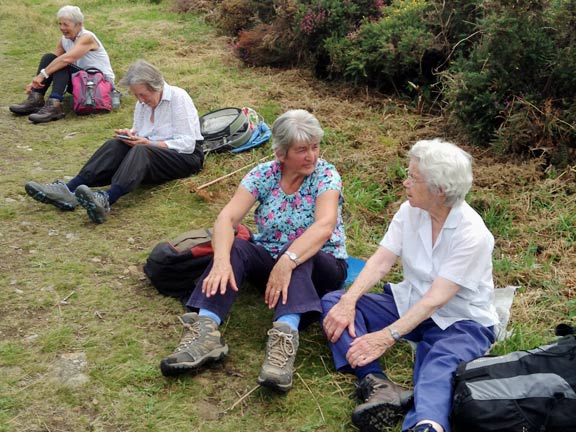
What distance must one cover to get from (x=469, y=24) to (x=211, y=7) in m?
6.10

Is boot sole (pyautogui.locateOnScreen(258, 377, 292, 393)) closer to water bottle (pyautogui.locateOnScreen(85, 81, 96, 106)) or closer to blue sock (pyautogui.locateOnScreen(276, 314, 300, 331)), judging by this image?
blue sock (pyautogui.locateOnScreen(276, 314, 300, 331))

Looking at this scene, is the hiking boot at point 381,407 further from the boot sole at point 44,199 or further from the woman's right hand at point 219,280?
the boot sole at point 44,199

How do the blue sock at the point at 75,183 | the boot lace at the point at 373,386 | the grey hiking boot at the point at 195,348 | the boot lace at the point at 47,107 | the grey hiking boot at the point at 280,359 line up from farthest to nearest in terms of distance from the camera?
1. the boot lace at the point at 47,107
2. the blue sock at the point at 75,183
3. the grey hiking boot at the point at 195,348
4. the grey hiking boot at the point at 280,359
5. the boot lace at the point at 373,386

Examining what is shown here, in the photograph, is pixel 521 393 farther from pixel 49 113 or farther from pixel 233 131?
pixel 49 113

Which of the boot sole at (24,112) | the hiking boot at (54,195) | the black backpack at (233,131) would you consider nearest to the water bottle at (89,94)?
the boot sole at (24,112)

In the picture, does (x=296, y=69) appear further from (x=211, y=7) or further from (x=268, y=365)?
(x=268, y=365)

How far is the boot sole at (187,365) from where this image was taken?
10.6 feet

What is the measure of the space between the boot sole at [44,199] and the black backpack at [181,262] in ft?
4.88

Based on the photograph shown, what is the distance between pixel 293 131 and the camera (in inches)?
142

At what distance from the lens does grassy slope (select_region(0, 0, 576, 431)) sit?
315 centimetres

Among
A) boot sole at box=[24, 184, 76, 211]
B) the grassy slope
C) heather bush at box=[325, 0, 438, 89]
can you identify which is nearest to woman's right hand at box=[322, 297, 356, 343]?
the grassy slope

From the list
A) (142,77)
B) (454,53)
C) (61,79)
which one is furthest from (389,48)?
(61,79)

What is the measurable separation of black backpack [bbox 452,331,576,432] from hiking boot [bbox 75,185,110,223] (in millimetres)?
3220

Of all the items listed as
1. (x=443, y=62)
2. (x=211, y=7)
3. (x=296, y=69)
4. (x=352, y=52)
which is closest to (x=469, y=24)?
(x=443, y=62)
